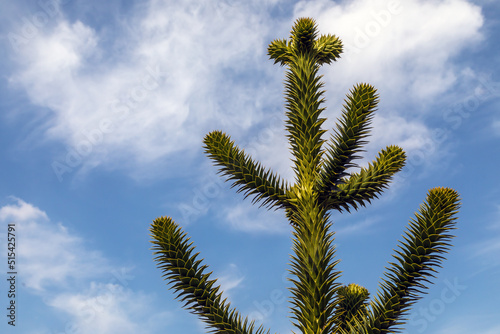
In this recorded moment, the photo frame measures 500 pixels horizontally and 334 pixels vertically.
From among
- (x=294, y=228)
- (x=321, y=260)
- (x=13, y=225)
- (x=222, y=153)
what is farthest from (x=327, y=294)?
(x=13, y=225)

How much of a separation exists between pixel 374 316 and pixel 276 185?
211 centimetres

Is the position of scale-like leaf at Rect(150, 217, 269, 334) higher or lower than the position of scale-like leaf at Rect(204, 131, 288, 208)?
lower

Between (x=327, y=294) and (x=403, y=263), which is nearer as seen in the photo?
(x=403, y=263)

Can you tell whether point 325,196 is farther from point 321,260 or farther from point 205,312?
point 205,312

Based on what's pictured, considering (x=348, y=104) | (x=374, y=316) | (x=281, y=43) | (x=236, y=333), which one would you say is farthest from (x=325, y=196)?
(x=281, y=43)

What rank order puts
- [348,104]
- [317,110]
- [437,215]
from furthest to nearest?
[317,110] → [348,104] → [437,215]

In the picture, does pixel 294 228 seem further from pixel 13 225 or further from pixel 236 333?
pixel 13 225

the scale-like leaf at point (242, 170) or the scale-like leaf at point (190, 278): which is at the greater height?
the scale-like leaf at point (242, 170)

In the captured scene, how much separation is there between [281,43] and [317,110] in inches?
60.9

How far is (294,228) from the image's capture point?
6.42m

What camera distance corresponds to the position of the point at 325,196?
255 inches

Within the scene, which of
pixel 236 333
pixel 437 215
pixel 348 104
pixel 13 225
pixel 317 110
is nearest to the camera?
pixel 437 215

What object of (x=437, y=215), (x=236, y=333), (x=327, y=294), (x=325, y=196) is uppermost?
(x=325, y=196)

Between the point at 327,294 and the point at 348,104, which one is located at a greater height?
the point at 348,104
